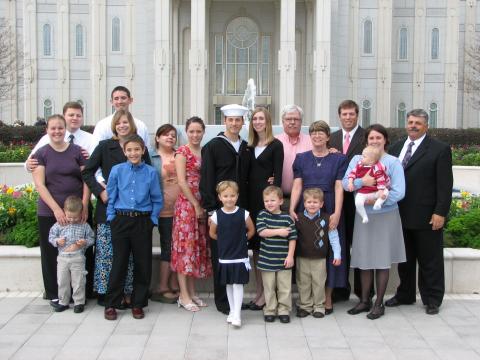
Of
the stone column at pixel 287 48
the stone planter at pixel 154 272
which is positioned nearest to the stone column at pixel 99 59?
the stone column at pixel 287 48

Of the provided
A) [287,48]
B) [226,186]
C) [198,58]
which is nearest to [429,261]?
[226,186]

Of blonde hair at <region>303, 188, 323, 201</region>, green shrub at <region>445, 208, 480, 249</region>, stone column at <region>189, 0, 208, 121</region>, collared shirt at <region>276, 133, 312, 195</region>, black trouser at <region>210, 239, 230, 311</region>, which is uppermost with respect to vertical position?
stone column at <region>189, 0, 208, 121</region>

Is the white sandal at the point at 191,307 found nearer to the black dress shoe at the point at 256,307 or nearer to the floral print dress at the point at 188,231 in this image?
the floral print dress at the point at 188,231

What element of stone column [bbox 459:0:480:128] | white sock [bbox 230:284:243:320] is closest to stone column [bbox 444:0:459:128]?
stone column [bbox 459:0:480:128]

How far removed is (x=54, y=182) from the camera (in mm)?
6426

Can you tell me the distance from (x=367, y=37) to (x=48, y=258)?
2613cm

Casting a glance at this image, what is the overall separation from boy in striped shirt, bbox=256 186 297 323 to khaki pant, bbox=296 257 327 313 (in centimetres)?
22

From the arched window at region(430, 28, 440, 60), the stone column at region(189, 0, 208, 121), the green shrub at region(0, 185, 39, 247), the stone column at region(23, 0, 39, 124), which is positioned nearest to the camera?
the green shrub at region(0, 185, 39, 247)

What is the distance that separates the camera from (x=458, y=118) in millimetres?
33062

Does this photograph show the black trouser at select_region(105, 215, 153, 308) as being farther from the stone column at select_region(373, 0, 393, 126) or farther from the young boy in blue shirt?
the stone column at select_region(373, 0, 393, 126)

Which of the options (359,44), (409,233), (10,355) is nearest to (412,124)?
(409,233)

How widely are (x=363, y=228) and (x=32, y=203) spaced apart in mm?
4443

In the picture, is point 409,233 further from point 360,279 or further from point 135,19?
point 135,19

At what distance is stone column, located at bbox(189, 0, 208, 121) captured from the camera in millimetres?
25344
